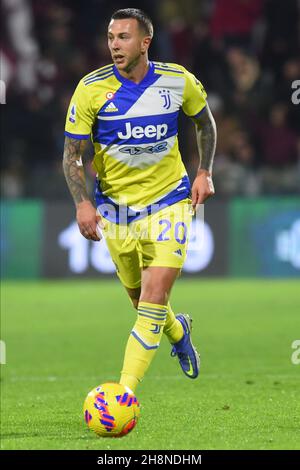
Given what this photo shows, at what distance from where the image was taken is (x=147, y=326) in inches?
243

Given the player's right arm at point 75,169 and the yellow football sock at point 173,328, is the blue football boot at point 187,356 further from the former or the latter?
the player's right arm at point 75,169

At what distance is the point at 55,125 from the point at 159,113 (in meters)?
10.6

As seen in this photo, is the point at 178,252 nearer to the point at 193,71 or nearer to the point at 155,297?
the point at 155,297

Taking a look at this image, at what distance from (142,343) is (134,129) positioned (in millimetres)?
1188

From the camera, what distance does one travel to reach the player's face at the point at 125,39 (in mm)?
6285

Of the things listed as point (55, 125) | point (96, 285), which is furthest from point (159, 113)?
point (55, 125)

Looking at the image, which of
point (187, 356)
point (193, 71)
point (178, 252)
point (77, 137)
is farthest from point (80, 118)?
point (193, 71)

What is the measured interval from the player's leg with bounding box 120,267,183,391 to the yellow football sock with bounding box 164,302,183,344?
0.86 metres

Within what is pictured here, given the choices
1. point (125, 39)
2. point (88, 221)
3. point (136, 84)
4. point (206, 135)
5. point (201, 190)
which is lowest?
point (88, 221)

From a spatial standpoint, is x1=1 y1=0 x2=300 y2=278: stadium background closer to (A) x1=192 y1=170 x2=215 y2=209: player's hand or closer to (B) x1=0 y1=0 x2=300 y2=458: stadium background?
(B) x1=0 y1=0 x2=300 y2=458: stadium background

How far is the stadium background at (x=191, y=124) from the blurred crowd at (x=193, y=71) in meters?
0.02

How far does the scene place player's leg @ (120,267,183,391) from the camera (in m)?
6.08

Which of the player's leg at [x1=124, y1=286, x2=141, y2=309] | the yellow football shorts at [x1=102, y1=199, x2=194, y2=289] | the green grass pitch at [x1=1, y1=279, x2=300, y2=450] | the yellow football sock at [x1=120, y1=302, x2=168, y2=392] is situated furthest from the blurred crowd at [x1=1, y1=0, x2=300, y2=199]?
the yellow football sock at [x1=120, y1=302, x2=168, y2=392]

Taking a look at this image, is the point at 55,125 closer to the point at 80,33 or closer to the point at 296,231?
the point at 80,33
